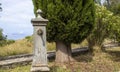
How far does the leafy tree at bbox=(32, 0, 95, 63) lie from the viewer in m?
12.1

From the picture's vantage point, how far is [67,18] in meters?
12.2

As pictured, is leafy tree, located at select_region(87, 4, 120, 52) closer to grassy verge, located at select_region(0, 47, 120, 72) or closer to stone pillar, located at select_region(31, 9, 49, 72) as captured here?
grassy verge, located at select_region(0, 47, 120, 72)

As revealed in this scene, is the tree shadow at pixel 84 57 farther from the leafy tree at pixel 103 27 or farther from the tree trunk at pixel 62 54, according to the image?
the tree trunk at pixel 62 54

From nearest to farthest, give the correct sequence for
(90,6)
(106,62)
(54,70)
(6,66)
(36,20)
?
(36,20) < (54,70) < (6,66) < (90,6) < (106,62)

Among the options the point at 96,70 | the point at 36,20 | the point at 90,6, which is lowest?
the point at 96,70

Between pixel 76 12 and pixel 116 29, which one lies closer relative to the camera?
pixel 76 12

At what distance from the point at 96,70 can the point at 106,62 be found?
198 cm

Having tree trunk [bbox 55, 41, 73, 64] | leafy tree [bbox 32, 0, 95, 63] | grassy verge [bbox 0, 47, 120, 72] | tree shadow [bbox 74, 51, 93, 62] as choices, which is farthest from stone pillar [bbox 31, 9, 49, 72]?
tree shadow [bbox 74, 51, 93, 62]

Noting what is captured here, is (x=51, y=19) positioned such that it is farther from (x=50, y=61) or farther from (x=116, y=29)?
(x=116, y=29)

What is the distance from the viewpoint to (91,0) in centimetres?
1277

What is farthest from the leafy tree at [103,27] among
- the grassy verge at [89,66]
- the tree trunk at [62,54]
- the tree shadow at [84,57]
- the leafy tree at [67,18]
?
the tree trunk at [62,54]

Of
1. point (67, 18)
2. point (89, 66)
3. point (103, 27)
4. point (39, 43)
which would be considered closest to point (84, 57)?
point (89, 66)

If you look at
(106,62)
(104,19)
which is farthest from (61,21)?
(104,19)

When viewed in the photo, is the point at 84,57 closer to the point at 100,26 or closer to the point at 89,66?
the point at 89,66
